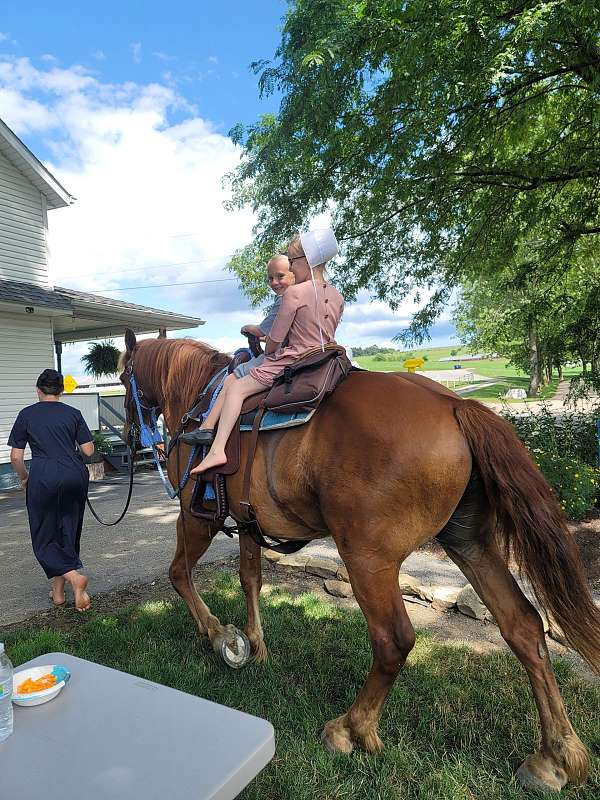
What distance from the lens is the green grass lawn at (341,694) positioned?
232 cm

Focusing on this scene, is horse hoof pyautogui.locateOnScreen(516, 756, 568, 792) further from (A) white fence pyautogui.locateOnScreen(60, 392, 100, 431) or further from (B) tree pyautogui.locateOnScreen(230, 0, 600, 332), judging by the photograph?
(A) white fence pyautogui.locateOnScreen(60, 392, 100, 431)

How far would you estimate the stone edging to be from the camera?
4043mm

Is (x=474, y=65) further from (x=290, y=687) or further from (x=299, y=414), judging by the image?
(x=290, y=687)

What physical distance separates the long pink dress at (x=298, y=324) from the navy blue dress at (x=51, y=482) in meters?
2.52

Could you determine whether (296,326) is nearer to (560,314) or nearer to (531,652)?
(531,652)

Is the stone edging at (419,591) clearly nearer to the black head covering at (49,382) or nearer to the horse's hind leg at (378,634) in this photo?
the horse's hind leg at (378,634)

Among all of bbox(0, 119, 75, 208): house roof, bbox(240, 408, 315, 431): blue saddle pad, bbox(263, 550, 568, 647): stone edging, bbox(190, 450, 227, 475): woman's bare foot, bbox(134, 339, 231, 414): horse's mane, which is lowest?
bbox(263, 550, 568, 647): stone edging

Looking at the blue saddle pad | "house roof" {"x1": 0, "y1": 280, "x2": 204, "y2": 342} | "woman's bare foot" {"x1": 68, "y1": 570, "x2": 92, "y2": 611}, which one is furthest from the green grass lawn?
"house roof" {"x1": 0, "y1": 280, "x2": 204, "y2": 342}

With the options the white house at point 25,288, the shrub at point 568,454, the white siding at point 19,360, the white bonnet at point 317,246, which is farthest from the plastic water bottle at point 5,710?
the white siding at point 19,360

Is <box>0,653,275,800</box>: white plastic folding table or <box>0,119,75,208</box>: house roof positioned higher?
<box>0,119,75,208</box>: house roof

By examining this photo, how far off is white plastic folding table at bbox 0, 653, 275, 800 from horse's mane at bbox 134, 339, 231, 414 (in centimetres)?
215

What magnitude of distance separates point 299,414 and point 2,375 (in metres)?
10.5

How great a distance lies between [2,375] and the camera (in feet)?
36.2

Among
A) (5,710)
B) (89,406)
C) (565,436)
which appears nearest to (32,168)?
(89,406)
